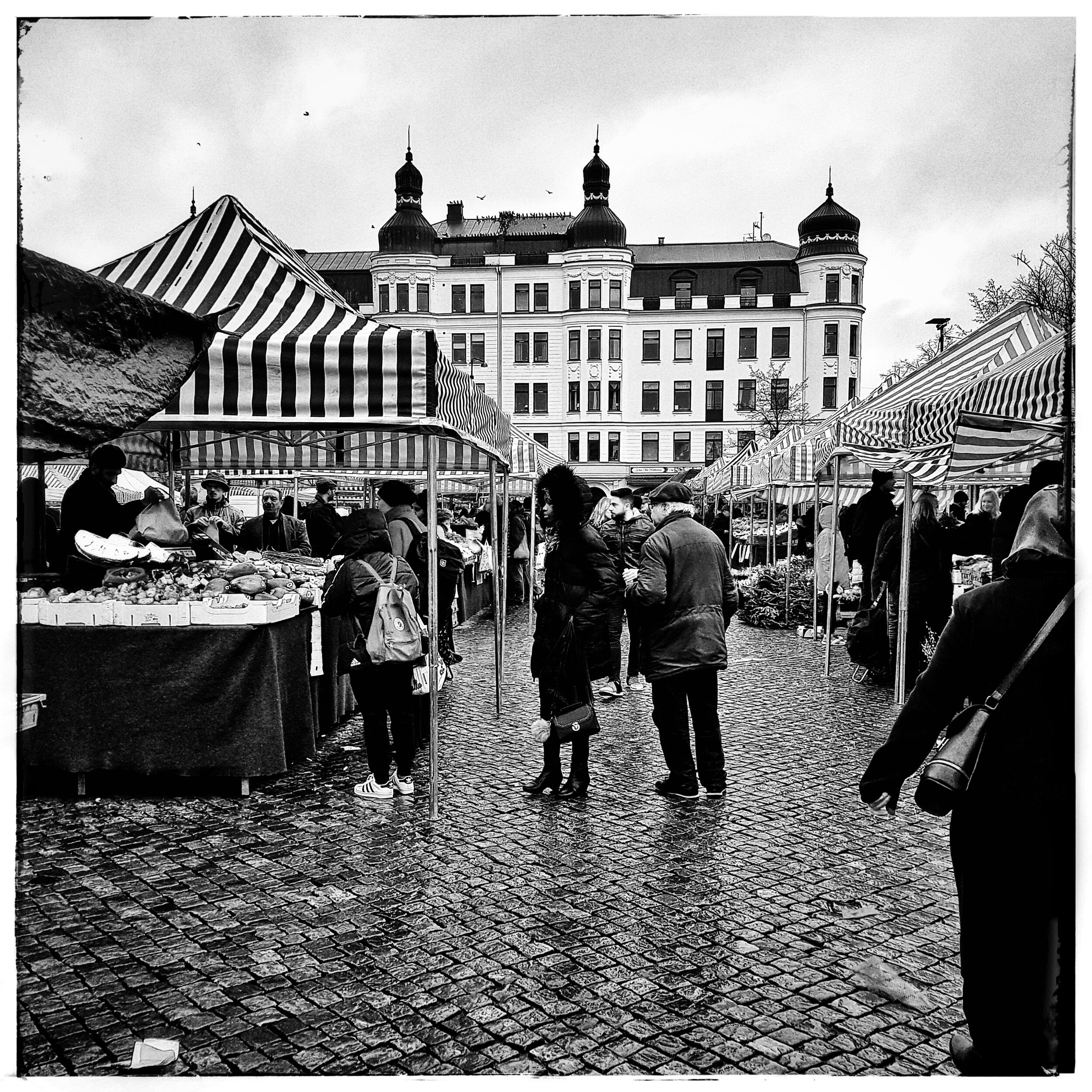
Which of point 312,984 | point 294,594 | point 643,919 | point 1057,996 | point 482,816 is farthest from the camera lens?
point 294,594

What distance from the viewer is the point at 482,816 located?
5.93 metres

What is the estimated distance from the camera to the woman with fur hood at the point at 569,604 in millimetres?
6207

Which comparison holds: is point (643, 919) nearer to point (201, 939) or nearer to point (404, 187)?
point (201, 939)

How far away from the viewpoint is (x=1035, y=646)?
8.67 ft

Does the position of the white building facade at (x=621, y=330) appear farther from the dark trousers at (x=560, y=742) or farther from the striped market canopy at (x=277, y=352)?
the striped market canopy at (x=277, y=352)

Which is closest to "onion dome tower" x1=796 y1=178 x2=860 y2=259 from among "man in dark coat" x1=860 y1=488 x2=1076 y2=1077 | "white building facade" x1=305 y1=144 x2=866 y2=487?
"white building facade" x1=305 y1=144 x2=866 y2=487

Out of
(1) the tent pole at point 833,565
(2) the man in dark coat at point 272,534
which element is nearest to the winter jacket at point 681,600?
(1) the tent pole at point 833,565

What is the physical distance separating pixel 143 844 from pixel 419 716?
10.2 ft

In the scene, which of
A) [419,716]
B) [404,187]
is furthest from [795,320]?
[419,716]

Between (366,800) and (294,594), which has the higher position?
(294,594)

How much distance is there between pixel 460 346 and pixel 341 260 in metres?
11.4

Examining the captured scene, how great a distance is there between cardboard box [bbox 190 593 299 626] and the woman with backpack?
1.35 feet

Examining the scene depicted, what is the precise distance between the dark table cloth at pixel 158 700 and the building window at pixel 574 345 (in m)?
61.8

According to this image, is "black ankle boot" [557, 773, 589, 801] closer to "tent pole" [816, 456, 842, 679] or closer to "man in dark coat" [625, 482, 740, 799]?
"man in dark coat" [625, 482, 740, 799]
